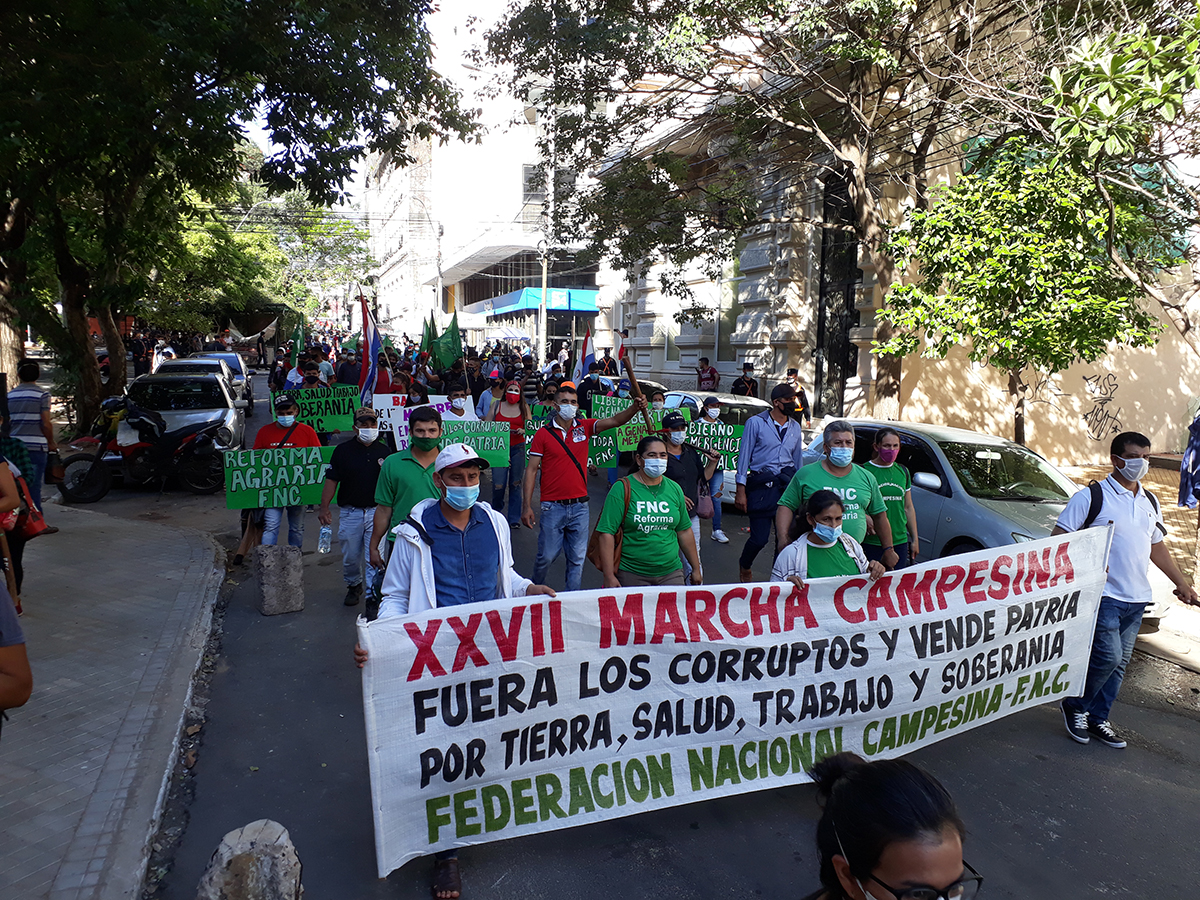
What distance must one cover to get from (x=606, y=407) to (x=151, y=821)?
9.31 metres

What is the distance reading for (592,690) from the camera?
3805mm

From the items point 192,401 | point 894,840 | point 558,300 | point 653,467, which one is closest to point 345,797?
point 653,467

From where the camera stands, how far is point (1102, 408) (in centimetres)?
1559

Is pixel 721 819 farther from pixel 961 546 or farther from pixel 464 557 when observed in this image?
pixel 961 546

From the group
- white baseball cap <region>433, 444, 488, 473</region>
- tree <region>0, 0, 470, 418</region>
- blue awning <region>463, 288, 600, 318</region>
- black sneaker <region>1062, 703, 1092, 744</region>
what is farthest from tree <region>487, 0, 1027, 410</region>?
blue awning <region>463, 288, 600, 318</region>

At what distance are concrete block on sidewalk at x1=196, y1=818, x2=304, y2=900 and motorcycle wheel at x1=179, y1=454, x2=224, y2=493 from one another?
10.4m

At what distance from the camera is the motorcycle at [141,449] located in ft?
39.3

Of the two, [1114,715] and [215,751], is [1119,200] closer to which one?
[1114,715]

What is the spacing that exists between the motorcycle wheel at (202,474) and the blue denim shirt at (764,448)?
8321mm

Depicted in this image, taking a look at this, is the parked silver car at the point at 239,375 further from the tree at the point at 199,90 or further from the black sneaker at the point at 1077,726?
the black sneaker at the point at 1077,726

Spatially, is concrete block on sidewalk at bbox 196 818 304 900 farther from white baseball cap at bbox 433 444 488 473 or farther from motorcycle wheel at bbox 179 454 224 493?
motorcycle wheel at bbox 179 454 224 493

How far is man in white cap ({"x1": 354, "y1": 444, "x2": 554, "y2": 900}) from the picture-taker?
3.80 meters

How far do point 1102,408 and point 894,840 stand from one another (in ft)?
54.5

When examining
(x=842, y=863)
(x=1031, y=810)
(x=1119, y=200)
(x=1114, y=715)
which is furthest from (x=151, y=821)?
(x=1119, y=200)
